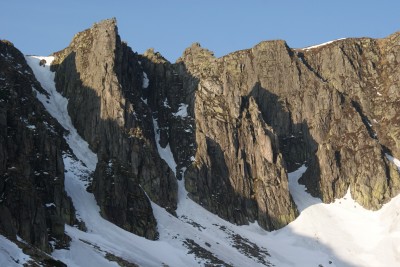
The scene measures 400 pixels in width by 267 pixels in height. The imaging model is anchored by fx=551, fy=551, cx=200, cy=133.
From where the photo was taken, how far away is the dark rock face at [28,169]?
5528 centimetres

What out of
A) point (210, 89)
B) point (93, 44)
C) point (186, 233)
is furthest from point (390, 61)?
point (186, 233)

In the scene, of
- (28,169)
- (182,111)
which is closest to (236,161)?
(182,111)

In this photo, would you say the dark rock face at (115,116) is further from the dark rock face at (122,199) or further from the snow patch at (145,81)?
the snow patch at (145,81)

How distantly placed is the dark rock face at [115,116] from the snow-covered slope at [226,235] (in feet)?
8.37

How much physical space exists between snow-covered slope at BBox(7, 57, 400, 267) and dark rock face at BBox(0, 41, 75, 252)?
10.3ft

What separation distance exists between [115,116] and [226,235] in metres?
32.2

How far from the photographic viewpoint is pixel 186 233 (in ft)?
272

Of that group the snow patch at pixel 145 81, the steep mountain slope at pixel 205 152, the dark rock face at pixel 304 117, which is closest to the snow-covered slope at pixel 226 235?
the steep mountain slope at pixel 205 152

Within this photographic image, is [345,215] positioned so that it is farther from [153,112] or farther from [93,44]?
[93,44]

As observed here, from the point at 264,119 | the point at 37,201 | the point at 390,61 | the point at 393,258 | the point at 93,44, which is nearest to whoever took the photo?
the point at 37,201

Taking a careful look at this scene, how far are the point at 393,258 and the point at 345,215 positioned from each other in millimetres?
16553

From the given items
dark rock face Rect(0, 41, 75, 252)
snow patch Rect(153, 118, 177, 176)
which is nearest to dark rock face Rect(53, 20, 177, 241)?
snow patch Rect(153, 118, 177, 176)

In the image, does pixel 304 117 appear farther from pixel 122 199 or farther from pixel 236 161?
pixel 122 199

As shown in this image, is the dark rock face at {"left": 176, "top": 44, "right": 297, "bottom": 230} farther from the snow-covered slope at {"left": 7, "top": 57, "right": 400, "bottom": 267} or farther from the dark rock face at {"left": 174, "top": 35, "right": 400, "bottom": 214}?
the snow-covered slope at {"left": 7, "top": 57, "right": 400, "bottom": 267}
